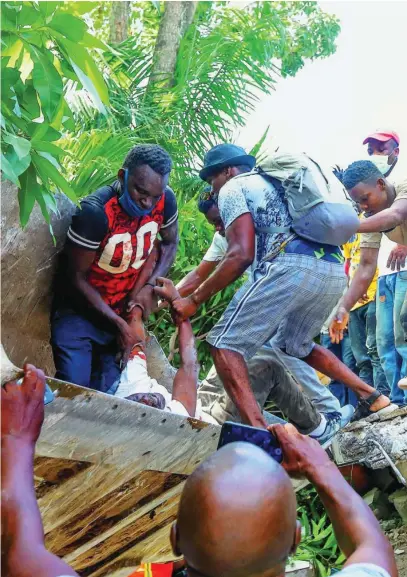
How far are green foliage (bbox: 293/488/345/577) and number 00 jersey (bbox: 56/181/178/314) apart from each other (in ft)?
9.87

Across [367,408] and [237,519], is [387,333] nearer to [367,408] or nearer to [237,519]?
[367,408]

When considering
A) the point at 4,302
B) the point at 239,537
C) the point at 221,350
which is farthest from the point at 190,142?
the point at 239,537

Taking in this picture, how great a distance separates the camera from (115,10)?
34.8ft

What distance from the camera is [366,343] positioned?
21.5ft

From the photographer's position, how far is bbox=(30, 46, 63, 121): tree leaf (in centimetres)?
218

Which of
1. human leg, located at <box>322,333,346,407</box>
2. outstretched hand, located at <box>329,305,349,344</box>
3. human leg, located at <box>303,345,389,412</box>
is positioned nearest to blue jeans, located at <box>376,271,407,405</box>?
outstretched hand, located at <box>329,305,349,344</box>

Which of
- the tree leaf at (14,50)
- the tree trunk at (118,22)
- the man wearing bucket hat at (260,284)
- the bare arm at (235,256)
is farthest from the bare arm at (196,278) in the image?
the tree trunk at (118,22)

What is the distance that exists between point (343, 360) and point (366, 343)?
1.11ft

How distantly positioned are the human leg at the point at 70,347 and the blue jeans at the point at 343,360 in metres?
2.86

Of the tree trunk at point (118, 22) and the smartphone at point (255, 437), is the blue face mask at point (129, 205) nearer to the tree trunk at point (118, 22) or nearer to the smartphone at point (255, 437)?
the smartphone at point (255, 437)

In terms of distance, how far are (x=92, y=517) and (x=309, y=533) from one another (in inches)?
152

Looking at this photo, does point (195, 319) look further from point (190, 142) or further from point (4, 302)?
point (4, 302)

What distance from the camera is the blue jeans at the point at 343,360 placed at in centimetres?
654

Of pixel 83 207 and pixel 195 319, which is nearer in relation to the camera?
pixel 83 207
